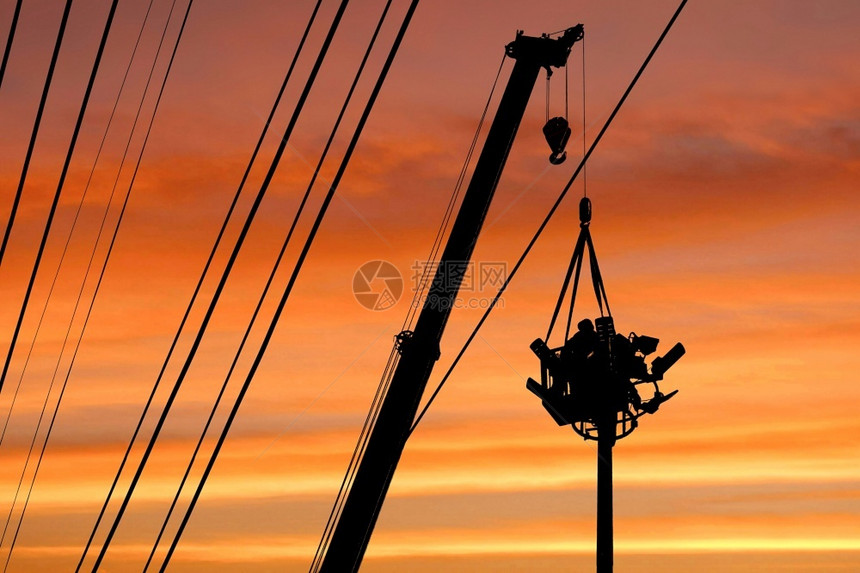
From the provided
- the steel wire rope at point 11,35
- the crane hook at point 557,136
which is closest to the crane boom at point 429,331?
the crane hook at point 557,136

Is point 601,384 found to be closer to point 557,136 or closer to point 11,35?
point 557,136

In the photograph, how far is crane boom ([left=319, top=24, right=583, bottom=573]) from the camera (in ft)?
46.5

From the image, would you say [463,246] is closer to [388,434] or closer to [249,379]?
[388,434]

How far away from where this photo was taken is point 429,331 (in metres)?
15.2

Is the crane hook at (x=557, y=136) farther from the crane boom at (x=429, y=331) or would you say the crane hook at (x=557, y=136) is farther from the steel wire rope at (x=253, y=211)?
the steel wire rope at (x=253, y=211)

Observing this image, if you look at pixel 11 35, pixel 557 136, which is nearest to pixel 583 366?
pixel 557 136

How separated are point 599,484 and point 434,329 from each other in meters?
3.55

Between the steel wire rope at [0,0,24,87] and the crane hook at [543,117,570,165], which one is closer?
the steel wire rope at [0,0,24,87]

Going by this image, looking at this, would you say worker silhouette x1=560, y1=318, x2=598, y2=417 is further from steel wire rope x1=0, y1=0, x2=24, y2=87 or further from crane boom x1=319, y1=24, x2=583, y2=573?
steel wire rope x1=0, y1=0, x2=24, y2=87

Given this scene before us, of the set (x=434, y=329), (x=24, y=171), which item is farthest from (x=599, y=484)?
(x=24, y=171)

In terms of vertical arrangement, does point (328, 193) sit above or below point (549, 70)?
below

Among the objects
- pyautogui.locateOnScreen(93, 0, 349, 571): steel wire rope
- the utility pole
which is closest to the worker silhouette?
the utility pole

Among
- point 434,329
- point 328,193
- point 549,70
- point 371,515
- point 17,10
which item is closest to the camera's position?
point 17,10

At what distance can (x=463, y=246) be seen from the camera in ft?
50.3
